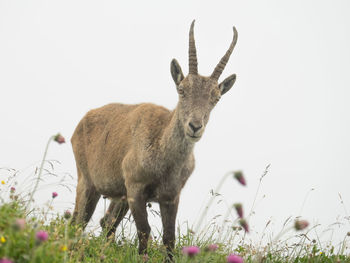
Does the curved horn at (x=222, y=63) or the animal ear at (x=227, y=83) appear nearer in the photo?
the curved horn at (x=222, y=63)

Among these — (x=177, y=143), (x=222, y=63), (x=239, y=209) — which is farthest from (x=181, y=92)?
(x=239, y=209)

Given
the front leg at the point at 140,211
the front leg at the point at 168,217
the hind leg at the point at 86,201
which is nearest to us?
the front leg at the point at 140,211

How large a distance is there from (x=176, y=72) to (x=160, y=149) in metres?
1.27

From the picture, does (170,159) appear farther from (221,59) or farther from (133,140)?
(221,59)

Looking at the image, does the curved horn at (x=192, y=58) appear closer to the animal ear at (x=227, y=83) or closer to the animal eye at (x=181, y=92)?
the animal eye at (x=181, y=92)

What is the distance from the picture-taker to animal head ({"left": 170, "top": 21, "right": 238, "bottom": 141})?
6.07 metres

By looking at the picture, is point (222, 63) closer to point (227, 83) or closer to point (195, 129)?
point (227, 83)

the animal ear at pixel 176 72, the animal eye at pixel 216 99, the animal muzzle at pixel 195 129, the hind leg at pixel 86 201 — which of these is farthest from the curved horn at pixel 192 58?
the hind leg at pixel 86 201

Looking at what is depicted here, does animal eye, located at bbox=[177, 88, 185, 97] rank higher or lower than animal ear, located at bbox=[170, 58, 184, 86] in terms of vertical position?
lower

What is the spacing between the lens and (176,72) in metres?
7.11

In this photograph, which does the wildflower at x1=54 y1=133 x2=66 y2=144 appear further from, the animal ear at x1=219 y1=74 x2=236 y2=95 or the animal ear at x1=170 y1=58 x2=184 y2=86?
the animal ear at x1=219 y1=74 x2=236 y2=95

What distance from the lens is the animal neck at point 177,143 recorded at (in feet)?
21.4

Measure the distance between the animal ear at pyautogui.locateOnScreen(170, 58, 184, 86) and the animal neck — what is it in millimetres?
625

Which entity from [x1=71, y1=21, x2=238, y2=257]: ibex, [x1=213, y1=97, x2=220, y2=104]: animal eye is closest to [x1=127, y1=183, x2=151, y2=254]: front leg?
[x1=71, y1=21, x2=238, y2=257]: ibex
